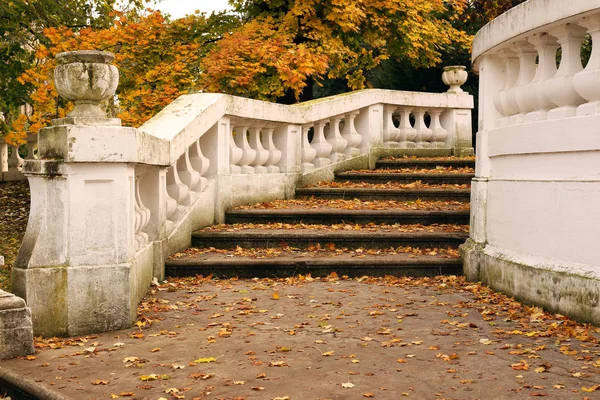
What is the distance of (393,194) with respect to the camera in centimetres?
970

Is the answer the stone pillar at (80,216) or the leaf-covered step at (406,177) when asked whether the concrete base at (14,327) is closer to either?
the stone pillar at (80,216)

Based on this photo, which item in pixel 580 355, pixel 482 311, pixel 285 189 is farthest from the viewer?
pixel 285 189

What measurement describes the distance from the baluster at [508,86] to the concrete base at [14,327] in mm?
3990

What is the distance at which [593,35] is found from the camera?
5.35 metres

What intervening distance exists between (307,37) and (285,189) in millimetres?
4574

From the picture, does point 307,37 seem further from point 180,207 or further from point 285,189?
point 180,207

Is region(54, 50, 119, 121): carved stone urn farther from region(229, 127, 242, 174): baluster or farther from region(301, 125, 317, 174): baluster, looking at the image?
region(301, 125, 317, 174): baluster

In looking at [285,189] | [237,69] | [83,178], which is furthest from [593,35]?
[237,69]

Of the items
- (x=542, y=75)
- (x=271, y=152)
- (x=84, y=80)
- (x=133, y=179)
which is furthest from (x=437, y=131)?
(x=84, y=80)

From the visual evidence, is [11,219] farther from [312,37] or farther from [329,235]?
[329,235]

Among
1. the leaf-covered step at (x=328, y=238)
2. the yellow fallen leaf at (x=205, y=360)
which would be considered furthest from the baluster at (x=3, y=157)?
the yellow fallen leaf at (x=205, y=360)

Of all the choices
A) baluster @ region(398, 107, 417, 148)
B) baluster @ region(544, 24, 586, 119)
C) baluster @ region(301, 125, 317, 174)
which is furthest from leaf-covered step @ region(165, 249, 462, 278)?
baluster @ region(398, 107, 417, 148)

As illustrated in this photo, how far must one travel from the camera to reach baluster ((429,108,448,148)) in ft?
42.8

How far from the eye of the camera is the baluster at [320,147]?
10.9 m
